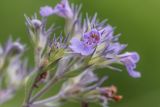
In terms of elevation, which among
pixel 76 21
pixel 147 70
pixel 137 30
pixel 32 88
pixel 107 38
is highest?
pixel 137 30

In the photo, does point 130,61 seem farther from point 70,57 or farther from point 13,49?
point 13,49

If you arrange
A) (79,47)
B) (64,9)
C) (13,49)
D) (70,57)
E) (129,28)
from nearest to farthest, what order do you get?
(79,47)
(70,57)
(64,9)
(13,49)
(129,28)

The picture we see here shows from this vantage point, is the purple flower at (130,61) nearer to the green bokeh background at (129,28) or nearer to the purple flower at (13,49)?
the purple flower at (13,49)

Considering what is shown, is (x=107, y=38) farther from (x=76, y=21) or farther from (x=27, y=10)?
(x=27, y=10)

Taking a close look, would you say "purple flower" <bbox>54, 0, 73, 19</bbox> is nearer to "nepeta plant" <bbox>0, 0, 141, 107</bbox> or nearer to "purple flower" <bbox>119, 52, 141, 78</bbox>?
"nepeta plant" <bbox>0, 0, 141, 107</bbox>

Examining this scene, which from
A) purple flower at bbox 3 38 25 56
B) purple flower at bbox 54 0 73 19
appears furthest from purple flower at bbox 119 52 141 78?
purple flower at bbox 3 38 25 56

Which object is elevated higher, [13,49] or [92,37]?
[13,49]

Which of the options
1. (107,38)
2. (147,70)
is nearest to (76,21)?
(107,38)

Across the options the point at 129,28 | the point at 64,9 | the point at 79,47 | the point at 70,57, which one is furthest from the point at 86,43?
the point at 129,28
